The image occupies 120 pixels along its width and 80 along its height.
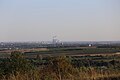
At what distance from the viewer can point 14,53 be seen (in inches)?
697

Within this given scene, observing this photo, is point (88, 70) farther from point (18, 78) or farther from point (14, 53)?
point (14, 53)

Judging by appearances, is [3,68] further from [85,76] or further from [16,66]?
[85,76]

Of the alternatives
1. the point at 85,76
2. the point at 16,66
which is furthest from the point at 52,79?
the point at 16,66

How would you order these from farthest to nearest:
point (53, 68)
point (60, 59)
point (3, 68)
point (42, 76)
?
point (3, 68) → point (60, 59) → point (53, 68) → point (42, 76)

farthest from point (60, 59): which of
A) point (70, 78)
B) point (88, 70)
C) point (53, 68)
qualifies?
point (70, 78)

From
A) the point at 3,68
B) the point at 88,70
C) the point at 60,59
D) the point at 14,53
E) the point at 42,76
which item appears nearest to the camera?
the point at 42,76

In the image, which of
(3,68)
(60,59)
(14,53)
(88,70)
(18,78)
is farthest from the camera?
(14,53)

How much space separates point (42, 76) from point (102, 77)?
2.01 m

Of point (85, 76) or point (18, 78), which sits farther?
point (85, 76)

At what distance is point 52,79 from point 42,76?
63 cm

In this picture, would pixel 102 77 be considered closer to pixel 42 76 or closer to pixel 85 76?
pixel 85 76

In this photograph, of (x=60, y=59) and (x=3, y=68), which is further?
(x=3, y=68)

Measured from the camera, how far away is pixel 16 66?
16.5m

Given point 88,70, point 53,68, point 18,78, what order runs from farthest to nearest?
point 53,68 < point 88,70 < point 18,78
